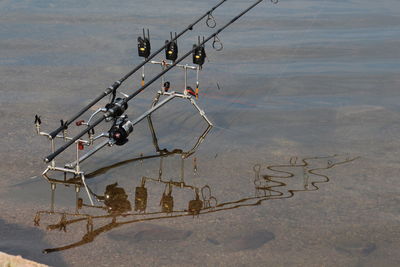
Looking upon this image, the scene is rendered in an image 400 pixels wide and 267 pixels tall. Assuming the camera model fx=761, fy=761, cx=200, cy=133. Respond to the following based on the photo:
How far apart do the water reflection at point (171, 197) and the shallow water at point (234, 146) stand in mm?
32

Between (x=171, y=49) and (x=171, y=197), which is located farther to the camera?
(x=171, y=49)

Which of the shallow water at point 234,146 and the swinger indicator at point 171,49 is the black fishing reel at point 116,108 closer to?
the shallow water at point 234,146

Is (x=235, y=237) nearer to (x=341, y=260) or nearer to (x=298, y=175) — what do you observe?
(x=341, y=260)

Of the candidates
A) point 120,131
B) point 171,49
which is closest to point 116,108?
point 120,131

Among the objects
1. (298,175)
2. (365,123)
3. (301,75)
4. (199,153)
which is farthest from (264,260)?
(301,75)

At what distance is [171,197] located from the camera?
938 cm

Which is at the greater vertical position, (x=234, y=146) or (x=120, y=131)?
(x=120, y=131)

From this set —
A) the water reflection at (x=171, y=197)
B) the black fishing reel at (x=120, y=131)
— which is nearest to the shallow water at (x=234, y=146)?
the water reflection at (x=171, y=197)

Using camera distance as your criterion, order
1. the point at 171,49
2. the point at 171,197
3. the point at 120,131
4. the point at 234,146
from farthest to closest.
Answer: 1. the point at 171,49
2. the point at 234,146
3. the point at 120,131
4. the point at 171,197

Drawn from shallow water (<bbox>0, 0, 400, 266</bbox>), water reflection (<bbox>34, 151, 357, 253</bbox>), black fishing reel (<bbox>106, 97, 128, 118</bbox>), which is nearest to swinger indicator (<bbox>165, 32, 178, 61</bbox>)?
shallow water (<bbox>0, 0, 400, 266</bbox>)

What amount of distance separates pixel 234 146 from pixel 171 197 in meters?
2.03

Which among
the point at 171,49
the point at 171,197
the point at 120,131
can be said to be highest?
the point at 171,49

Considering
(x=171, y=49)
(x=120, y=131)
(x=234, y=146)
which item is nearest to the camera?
(x=120, y=131)

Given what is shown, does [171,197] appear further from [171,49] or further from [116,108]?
[171,49]
